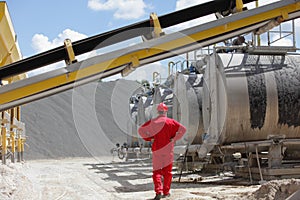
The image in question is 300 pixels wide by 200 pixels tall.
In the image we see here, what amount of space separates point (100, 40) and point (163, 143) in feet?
8.38

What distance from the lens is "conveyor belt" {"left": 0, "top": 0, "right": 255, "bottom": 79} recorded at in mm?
4809

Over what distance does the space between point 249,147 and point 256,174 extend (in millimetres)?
593

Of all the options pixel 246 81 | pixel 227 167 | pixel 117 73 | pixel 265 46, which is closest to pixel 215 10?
pixel 117 73

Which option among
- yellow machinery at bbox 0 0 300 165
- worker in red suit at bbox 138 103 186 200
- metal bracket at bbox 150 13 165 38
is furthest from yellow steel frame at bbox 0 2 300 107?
worker in red suit at bbox 138 103 186 200

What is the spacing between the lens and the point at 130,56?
491 cm

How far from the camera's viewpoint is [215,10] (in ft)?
17.5

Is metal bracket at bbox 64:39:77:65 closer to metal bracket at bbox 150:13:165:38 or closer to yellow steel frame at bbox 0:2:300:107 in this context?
yellow steel frame at bbox 0:2:300:107

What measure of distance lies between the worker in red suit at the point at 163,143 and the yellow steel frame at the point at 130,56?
2220mm

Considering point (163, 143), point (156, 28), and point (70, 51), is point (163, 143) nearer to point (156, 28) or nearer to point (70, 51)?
point (156, 28)

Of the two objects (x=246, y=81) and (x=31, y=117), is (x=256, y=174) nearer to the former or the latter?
(x=246, y=81)

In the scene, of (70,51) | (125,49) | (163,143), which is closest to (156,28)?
(125,49)

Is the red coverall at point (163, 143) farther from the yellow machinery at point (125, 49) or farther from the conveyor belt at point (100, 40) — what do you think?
the conveyor belt at point (100, 40)

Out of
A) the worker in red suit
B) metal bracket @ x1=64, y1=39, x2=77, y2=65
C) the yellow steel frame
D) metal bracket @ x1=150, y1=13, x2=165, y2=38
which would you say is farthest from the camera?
the worker in red suit

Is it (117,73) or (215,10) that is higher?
(215,10)
